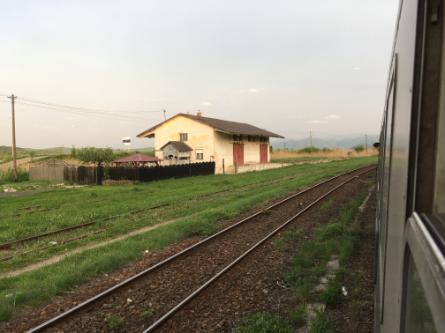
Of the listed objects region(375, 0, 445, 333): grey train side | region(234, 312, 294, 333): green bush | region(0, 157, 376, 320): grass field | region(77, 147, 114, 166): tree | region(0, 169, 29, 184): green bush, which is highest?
region(375, 0, 445, 333): grey train side

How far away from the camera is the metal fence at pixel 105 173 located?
27.9 meters

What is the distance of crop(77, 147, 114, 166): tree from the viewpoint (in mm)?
32406

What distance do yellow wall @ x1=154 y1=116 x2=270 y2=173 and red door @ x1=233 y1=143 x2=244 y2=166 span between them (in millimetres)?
606

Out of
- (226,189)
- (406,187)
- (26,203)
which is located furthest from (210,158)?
(406,187)

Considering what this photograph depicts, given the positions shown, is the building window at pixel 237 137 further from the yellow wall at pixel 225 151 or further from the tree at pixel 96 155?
the tree at pixel 96 155

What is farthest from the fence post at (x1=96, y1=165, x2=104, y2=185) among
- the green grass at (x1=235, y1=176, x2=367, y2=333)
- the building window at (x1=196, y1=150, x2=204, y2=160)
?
the green grass at (x1=235, y1=176, x2=367, y2=333)

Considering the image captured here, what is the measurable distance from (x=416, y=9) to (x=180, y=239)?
379 inches

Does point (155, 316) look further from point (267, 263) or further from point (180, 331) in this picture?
point (267, 263)

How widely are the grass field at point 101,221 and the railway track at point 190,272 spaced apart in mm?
935

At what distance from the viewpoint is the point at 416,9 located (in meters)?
1.32

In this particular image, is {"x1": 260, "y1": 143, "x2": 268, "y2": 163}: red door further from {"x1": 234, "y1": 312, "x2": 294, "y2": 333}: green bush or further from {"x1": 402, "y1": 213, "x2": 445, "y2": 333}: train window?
{"x1": 402, "y1": 213, "x2": 445, "y2": 333}: train window

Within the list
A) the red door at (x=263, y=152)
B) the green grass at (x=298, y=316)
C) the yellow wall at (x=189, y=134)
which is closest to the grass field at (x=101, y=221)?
the green grass at (x=298, y=316)

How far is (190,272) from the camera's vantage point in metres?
7.71

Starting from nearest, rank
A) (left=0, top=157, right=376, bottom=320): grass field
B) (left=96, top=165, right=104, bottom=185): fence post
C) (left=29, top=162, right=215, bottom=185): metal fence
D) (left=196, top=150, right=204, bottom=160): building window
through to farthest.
Result: (left=0, top=157, right=376, bottom=320): grass field → (left=29, top=162, right=215, bottom=185): metal fence → (left=96, top=165, right=104, bottom=185): fence post → (left=196, top=150, right=204, bottom=160): building window
